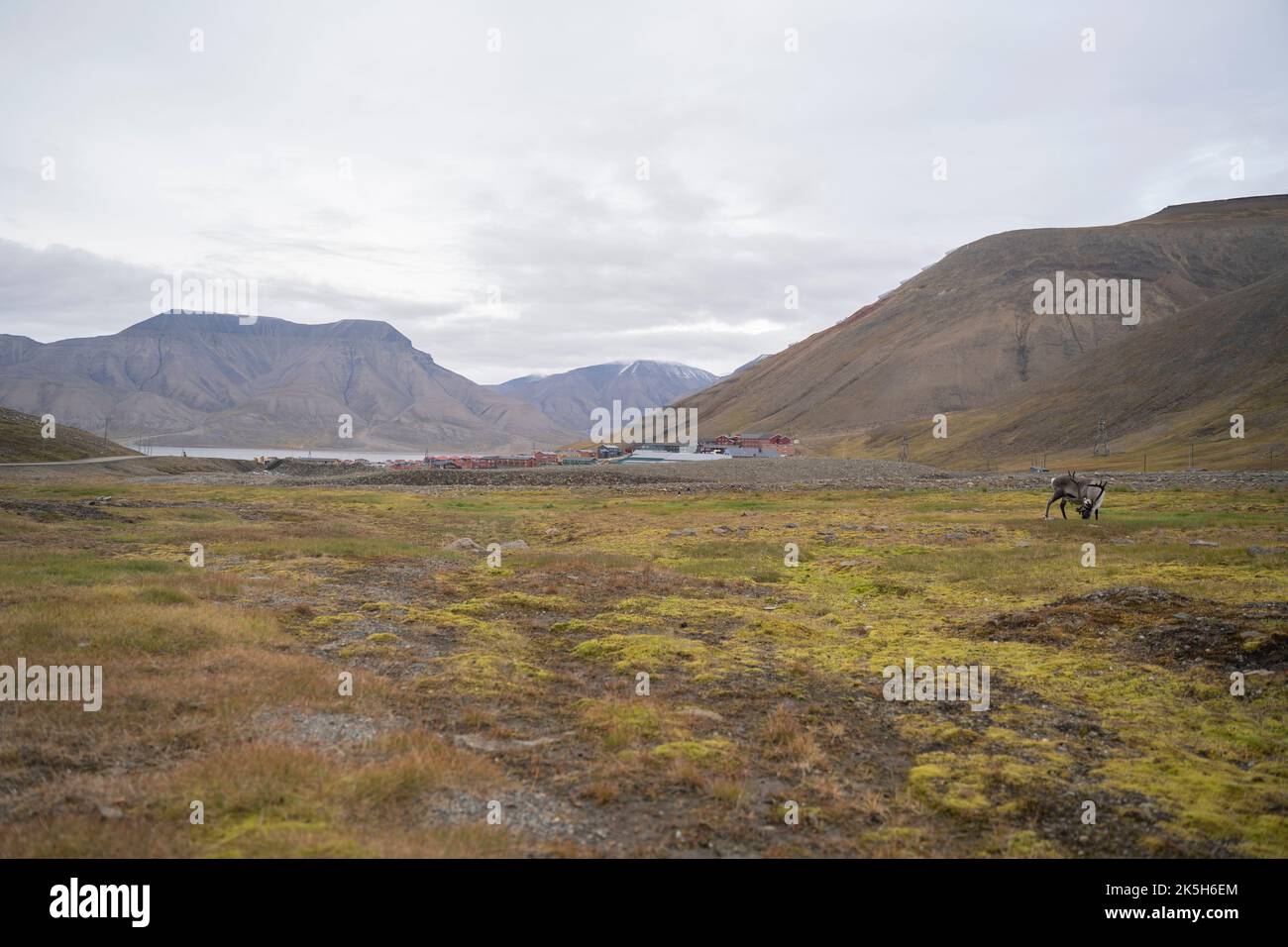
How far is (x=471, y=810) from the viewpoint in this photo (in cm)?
839

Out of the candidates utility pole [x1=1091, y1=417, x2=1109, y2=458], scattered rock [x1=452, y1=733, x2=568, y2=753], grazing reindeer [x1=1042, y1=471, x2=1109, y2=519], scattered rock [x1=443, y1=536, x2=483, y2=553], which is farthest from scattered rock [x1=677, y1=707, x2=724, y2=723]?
utility pole [x1=1091, y1=417, x2=1109, y2=458]

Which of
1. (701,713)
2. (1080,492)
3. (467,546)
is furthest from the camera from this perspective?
(1080,492)

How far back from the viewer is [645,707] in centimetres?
1220

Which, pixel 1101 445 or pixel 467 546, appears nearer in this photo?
pixel 467 546

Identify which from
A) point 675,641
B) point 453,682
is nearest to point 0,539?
point 453,682

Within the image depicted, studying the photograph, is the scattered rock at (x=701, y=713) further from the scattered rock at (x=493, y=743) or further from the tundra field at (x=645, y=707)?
the scattered rock at (x=493, y=743)

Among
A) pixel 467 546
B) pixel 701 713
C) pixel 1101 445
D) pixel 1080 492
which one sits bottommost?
pixel 701 713

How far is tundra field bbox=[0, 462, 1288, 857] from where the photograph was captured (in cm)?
811

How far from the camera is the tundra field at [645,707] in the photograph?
8109mm

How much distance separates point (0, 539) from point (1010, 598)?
33.2 metres

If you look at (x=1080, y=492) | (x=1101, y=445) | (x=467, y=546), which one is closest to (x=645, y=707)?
(x=467, y=546)

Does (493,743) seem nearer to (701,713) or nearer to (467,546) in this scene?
(701,713)
